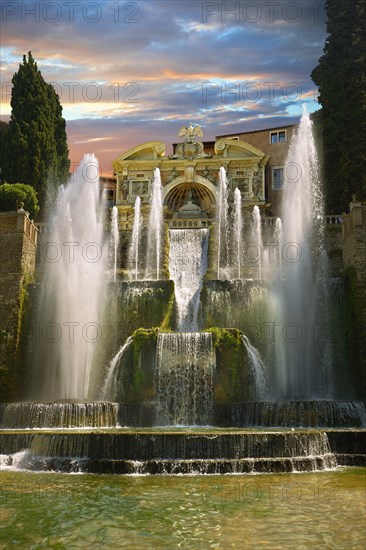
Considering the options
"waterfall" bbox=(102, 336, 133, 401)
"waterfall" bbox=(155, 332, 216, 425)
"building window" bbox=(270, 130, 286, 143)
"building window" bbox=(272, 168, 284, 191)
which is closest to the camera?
"waterfall" bbox=(155, 332, 216, 425)

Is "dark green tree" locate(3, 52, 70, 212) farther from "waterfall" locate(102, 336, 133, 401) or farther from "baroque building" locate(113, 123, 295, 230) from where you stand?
"waterfall" locate(102, 336, 133, 401)

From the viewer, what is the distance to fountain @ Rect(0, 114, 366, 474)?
13.6m

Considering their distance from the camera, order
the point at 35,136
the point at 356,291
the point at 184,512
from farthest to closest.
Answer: the point at 35,136 → the point at 356,291 → the point at 184,512

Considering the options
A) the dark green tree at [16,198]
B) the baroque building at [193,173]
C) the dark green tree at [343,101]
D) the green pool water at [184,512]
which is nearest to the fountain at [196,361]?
the green pool water at [184,512]

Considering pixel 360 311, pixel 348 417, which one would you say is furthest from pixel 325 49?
pixel 348 417

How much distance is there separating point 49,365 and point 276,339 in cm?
763

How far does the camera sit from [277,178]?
4241 centimetres

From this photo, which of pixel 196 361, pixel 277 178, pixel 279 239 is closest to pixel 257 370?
pixel 196 361

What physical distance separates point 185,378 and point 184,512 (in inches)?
388

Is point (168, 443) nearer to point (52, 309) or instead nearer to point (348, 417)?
point (348, 417)

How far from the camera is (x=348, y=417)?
56.7 ft

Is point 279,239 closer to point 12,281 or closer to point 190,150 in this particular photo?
point 12,281

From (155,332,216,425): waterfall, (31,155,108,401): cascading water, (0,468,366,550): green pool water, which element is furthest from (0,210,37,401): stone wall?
(0,468,366,550): green pool water

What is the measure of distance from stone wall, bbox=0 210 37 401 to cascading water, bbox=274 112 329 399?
28.8ft
